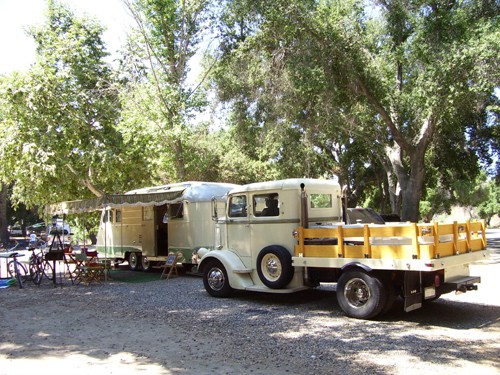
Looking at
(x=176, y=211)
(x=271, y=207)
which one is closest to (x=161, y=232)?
(x=176, y=211)

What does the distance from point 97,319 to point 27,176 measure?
1013cm

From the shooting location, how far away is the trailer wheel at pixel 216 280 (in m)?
9.98

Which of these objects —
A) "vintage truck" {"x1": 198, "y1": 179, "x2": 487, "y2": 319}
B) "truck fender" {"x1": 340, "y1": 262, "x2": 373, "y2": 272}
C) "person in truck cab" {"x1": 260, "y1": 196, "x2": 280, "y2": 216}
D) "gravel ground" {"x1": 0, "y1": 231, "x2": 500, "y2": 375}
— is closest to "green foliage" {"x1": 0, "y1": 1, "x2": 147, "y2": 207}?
"gravel ground" {"x1": 0, "y1": 231, "x2": 500, "y2": 375}

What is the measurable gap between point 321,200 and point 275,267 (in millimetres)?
1783

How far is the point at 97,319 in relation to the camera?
830 cm

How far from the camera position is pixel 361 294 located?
7.80 m

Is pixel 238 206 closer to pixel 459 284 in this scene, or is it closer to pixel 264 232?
pixel 264 232

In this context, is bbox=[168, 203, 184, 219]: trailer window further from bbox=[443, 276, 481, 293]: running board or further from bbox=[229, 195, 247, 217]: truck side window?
bbox=[443, 276, 481, 293]: running board

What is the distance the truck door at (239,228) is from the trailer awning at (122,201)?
4266mm

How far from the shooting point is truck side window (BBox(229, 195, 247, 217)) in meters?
9.99

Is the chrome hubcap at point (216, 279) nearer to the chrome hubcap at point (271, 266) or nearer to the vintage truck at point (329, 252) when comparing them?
the vintage truck at point (329, 252)

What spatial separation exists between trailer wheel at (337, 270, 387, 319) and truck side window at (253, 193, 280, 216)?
210 cm

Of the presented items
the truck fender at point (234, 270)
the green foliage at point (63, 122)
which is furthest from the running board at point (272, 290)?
the green foliage at point (63, 122)

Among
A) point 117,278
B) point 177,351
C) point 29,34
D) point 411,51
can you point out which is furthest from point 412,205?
point 29,34
